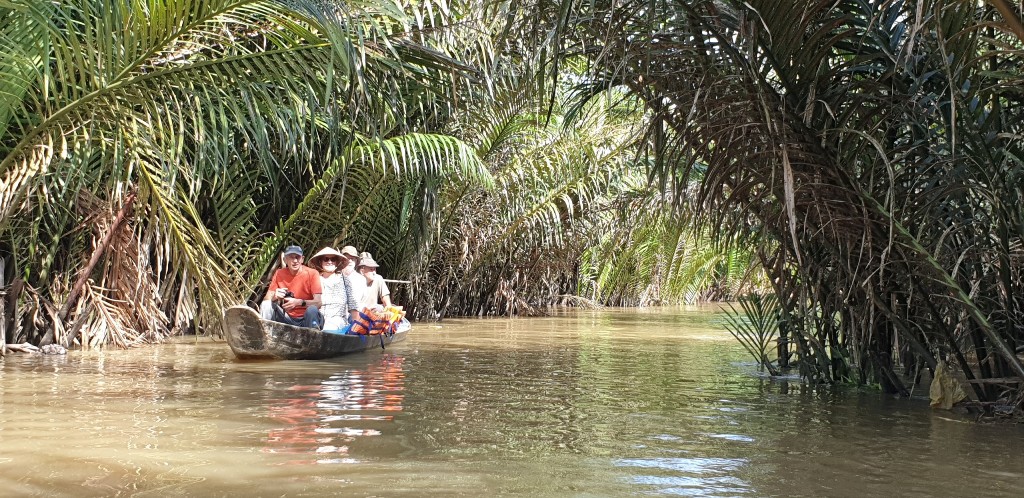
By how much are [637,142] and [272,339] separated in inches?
187

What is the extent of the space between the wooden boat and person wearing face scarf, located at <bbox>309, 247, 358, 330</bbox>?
0.92 metres

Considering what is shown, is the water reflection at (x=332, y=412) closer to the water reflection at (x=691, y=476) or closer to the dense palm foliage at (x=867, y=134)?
the water reflection at (x=691, y=476)

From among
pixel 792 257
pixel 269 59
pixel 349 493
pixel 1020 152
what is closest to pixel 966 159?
pixel 1020 152

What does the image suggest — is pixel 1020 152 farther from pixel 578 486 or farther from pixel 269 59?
pixel 269 59

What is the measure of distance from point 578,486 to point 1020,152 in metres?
3.02

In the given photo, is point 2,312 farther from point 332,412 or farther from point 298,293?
point 332,412

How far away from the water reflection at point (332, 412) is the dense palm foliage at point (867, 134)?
8.24 feet

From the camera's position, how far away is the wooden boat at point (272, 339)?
9453 mm

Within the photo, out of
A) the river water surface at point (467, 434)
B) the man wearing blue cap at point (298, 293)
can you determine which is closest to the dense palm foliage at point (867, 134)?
the river water surface at point (467, 434)

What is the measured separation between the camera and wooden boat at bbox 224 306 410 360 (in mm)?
9453

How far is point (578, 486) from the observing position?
4219 mm

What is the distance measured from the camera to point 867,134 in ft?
17.6

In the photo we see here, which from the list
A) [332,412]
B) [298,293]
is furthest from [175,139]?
[332,412]

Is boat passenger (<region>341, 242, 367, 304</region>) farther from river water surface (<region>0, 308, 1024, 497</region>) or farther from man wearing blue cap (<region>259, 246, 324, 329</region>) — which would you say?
river water surface (<region>0, 308, 1024, 497</region>)
